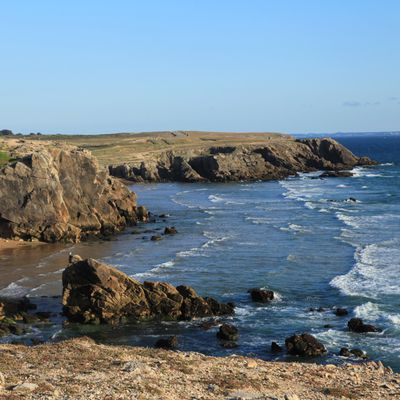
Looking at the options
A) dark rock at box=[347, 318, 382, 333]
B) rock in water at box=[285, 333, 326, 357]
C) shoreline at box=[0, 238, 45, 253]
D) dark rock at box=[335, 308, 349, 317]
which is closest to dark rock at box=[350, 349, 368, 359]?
rock in water at box=[285, 333, 326, 357]

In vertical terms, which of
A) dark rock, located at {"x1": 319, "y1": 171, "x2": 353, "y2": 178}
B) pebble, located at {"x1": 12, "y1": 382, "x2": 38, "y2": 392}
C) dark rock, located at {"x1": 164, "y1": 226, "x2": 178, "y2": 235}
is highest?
dark rock, located at {"x1": 319, "y1": 171, "x2": 353, "y2": 178}

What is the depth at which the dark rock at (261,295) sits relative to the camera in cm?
3931

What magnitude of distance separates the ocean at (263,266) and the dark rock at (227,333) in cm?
43

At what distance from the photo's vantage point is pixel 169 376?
22.2 metres

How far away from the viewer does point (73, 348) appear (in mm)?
26109

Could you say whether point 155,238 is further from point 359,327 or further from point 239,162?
point 239,162

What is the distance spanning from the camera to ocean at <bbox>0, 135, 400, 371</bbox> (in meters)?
33.3

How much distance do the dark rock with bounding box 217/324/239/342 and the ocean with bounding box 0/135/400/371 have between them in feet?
1.39

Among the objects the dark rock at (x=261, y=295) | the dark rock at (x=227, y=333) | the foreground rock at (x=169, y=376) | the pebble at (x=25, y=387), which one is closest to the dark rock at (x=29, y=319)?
the foreground rock at (x=169, y=376)

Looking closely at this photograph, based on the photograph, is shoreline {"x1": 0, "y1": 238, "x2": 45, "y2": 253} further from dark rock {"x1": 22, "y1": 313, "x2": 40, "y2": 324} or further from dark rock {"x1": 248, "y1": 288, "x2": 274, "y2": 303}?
dark rock {"x1": 248, "y1": 288, "x2": 274, "y2": 303}

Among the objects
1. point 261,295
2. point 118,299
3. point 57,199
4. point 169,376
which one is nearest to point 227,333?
point 118,299

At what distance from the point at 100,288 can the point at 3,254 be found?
807 inches

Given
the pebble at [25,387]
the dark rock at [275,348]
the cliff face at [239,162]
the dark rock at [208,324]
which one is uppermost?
the cliff face at [239,162]

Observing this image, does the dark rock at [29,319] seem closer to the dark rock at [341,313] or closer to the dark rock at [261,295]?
the dark rock at [261,295]
